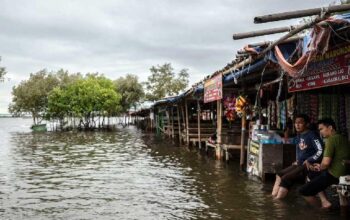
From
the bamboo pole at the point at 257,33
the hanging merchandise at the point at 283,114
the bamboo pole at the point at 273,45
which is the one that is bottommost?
the hanging merchandise at the point at 283,114

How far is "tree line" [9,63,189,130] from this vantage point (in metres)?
47.7

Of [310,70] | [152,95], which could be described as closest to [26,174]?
[310,70]

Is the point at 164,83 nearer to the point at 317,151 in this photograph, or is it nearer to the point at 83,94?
the point at 83,94

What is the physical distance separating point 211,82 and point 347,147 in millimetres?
7460

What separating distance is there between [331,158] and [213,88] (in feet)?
23.1

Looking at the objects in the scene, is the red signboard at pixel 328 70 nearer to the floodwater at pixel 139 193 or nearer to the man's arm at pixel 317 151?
the man's arm at pixel 317 151

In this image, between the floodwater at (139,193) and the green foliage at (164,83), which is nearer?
the floodwater at (139,193)

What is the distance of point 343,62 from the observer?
7.11 m

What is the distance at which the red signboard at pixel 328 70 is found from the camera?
704 centimetres

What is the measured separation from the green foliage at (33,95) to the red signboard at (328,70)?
5069 centimetres

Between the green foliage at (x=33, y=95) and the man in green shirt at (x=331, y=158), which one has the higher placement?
the green foliage at (x=33, y=95)

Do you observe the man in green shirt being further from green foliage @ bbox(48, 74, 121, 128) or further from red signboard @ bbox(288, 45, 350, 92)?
green foliage @ bbox(48, 74, 121, 128)

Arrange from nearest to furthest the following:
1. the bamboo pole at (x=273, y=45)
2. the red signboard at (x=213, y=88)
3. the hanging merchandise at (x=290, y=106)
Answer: the bamboo pole at (x=273, y=45) → the hanging merchandise at (x=290, y=106) → the red signboard at (x=213, y=88)

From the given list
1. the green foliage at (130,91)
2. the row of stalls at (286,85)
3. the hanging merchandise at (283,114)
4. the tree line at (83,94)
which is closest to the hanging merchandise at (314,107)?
the row of stalls at (286,85)
